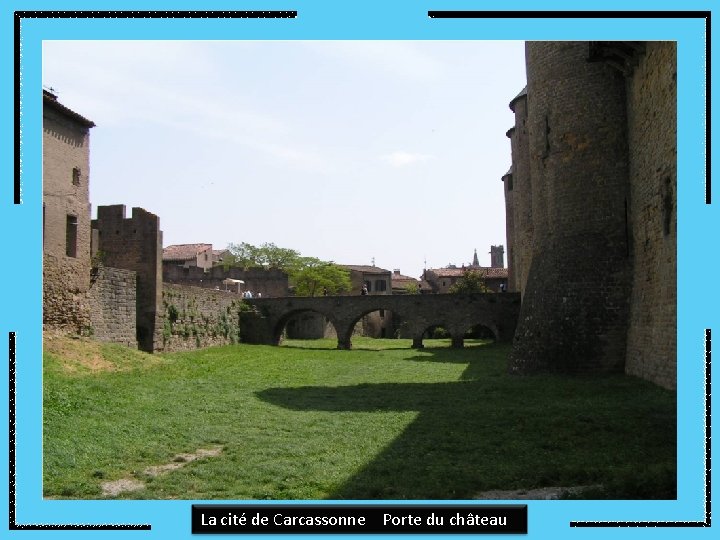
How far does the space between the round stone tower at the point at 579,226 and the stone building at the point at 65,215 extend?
1223 centimetres

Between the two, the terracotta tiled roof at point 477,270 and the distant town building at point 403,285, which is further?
the distant town building at point 403,285

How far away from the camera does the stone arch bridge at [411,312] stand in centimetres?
3941

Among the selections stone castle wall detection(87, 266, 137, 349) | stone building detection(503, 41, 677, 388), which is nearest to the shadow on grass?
stone building detection(503, 41, 677, 388)

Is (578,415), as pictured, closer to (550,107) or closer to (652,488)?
(652,488)

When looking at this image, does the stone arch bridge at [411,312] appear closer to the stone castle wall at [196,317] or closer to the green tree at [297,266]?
the stone castle wall at [196,317]

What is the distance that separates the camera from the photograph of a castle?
856cm

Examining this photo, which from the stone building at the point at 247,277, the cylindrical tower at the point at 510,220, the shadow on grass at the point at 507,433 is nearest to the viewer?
the shadow on grass at the point at 507,433

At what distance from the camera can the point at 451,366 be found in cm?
2523

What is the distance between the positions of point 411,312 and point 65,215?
80.3 ft

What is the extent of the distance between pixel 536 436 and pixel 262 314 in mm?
31658

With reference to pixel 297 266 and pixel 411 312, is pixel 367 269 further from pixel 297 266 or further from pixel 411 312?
pixel 411 312

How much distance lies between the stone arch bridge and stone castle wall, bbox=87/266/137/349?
14.9m
